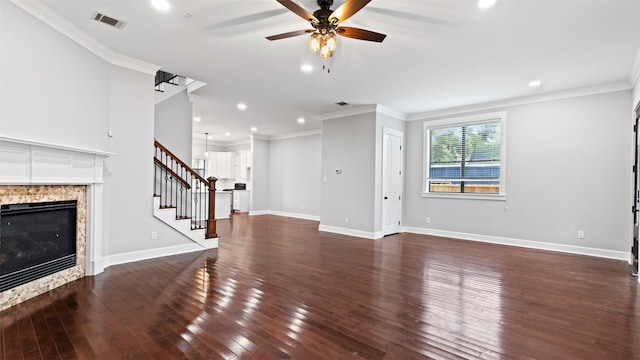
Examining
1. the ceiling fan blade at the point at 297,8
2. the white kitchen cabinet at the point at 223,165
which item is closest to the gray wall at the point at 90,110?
the ceiling fan blade at the point at 297,8

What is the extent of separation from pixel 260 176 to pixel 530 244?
8.40 metres

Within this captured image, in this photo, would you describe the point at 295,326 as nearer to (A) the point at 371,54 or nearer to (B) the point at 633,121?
(A) the point at 371,54

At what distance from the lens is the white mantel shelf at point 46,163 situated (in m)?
2.74

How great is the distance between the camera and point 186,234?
197 inches

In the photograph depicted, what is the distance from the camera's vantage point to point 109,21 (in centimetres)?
324

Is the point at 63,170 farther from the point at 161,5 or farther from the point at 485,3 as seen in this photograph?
the point at 485,3

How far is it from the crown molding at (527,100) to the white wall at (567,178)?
8 centimetres

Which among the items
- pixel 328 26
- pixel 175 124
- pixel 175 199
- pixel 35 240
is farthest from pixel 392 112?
pixel 35 240

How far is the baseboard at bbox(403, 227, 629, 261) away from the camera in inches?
198

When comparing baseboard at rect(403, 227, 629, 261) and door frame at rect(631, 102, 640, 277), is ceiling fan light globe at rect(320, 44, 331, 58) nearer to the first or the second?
door frame at rect(631, 102, 640, 277)

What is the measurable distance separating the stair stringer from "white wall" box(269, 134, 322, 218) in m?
4.90

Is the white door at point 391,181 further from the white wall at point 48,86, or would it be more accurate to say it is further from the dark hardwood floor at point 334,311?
the white wall at point 48,86

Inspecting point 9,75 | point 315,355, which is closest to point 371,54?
point 315,355

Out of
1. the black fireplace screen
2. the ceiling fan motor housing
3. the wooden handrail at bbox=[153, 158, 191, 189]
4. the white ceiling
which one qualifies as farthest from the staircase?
the ceiling fan motor housing
